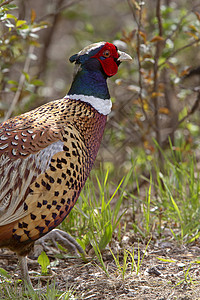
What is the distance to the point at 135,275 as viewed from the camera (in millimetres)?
2965

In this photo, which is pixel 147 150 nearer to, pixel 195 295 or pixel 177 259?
pixel 177 259

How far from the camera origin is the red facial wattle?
3100 mm

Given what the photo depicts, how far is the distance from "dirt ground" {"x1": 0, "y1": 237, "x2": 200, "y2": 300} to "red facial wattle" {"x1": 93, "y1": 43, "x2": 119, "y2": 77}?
4.55 feet

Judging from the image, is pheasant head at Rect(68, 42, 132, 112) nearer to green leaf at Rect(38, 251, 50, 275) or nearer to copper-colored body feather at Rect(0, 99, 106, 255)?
copper-colored body feather at Rect(0, 99, 106, 255)

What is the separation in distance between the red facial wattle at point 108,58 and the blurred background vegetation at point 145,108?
79 cm

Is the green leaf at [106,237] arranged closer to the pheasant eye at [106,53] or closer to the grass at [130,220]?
the grass at [130,220]

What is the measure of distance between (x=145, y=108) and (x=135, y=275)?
2393mm

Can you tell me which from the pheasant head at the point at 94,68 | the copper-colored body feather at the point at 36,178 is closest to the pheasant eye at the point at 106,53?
the pheasant head at the point at 94,68

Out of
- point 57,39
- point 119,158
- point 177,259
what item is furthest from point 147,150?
point 57,39

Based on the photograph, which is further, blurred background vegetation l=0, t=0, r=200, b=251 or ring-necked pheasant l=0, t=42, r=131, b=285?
blurred background vegetation l=0, t=0, r=200, b=251

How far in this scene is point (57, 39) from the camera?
10930mm

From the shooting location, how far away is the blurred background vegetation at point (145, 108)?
3.67 m

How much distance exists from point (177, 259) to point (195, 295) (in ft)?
1.98

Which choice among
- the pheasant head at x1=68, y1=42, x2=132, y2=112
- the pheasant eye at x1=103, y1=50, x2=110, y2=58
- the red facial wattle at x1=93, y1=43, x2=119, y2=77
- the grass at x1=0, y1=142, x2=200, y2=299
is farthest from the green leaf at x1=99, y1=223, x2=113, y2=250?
the pheasant eye at x1=103, y1=50, x2=110, y2=58
